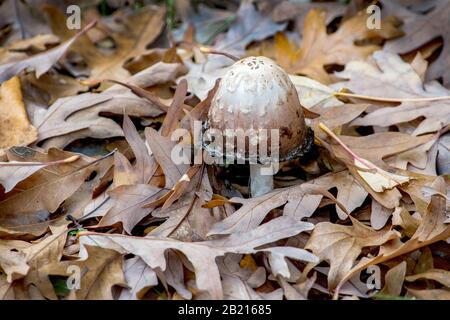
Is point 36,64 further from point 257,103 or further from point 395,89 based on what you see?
point 395,89

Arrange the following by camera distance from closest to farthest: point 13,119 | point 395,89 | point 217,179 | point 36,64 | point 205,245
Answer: point 205,245, point 217,179, point 13,119, point 395,89, point 36,64

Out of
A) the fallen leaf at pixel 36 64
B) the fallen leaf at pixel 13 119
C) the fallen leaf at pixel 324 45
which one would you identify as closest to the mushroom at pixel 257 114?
the fallen leaf at pixel 13 119

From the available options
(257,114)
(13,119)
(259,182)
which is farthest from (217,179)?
(13,119)

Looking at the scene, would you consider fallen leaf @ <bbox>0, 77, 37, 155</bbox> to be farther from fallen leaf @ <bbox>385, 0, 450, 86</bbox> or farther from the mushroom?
fallen leaf @ <bbox>385, 0, 450, 86</bbox>

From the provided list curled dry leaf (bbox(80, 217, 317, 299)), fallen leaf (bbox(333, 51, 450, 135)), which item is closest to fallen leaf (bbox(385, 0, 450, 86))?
fallen leaf (bbox(333, 51, 450, 135))

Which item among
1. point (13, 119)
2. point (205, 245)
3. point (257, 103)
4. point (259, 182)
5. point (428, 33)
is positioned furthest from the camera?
point (428, 33)

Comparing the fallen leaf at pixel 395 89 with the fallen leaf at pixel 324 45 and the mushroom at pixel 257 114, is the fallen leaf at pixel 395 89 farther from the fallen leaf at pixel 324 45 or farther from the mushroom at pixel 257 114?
the mushroom at pixel 257 114
